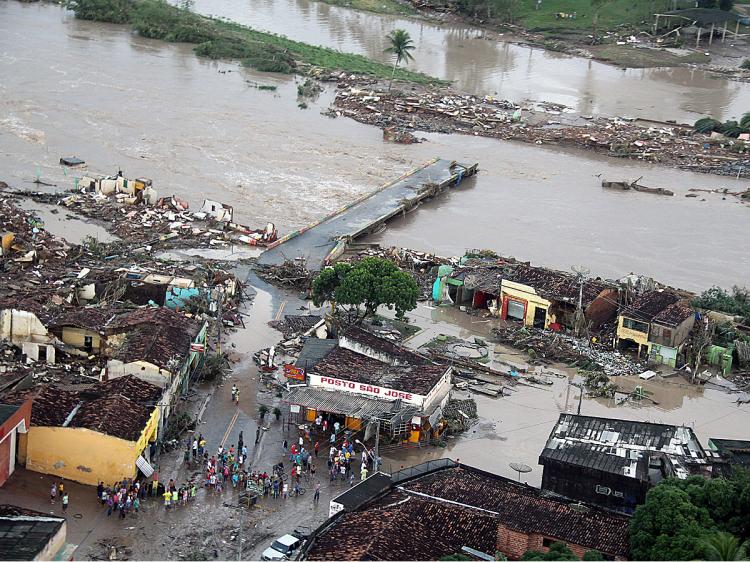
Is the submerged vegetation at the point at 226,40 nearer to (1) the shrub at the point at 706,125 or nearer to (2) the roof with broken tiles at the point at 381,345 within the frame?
(1) the shrub at the point at 706,125

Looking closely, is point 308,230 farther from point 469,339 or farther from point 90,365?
point 90,365

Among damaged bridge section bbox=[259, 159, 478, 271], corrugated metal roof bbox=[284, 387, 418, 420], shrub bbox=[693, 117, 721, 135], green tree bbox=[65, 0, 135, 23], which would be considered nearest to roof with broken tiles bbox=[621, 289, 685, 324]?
corrugated metal roof bbox=[284, 387, 418, 420]

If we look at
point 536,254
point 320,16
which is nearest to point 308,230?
point 536,254

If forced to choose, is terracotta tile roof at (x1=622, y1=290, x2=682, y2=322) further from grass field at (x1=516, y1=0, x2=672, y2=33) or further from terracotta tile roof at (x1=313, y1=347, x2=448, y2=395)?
grass field at (x1=516, y1=0, x2=672, y2=33)

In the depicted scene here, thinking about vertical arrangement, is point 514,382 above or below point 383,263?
below

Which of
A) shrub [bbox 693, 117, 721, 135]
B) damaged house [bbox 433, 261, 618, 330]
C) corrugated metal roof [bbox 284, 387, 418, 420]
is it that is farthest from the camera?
shrub [bbox 693, 117, 721, 135]

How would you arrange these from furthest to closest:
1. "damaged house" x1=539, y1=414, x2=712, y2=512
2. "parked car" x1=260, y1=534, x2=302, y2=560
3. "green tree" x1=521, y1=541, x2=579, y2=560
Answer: "damaged house" x1=539, y1=414, x2=712, y2=512 < "parked car" x1=260, y1=534, x2=302, y2=560 < "green tree" x1=521, y1=541, x2=579, y2=560

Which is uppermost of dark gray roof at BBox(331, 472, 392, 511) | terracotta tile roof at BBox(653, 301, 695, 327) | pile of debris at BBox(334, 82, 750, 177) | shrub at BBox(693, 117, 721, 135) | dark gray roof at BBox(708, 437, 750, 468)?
shrub at BBox(693, 117, 721, 135)
